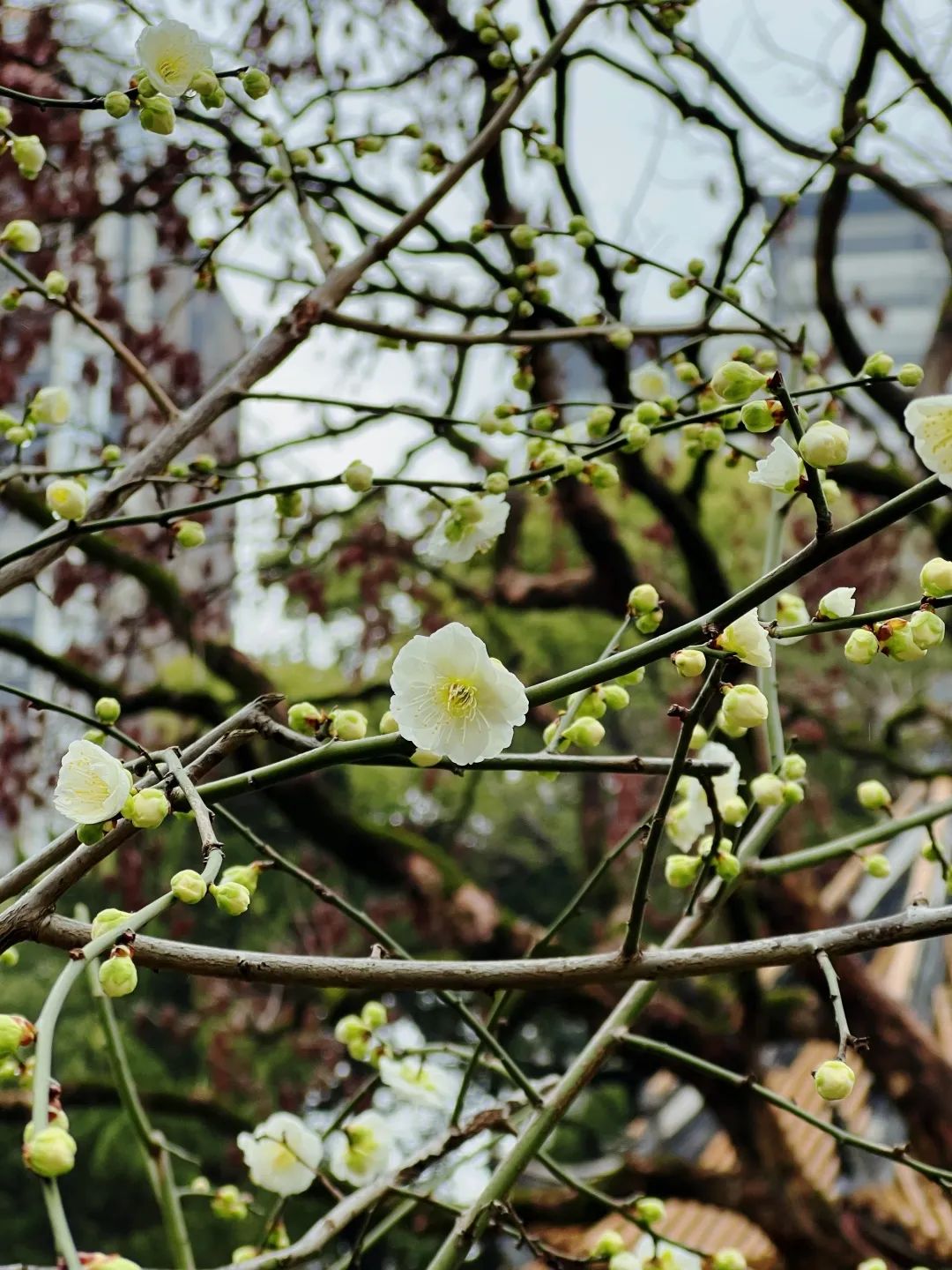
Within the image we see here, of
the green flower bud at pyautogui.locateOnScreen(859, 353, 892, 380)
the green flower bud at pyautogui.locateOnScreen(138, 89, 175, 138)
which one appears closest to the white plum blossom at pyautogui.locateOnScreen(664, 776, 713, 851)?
the green flower bud at pyautogui.locateOnScreen(859, 353, 892, 380)

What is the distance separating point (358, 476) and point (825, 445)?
40 cm

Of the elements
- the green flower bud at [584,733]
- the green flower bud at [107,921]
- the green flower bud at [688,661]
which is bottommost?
the green flower bud at [107,921]

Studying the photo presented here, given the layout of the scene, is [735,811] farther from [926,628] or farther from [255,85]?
[255,85]

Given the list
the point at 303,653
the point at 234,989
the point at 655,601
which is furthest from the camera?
the point at 303,653

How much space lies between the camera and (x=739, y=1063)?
2.41m

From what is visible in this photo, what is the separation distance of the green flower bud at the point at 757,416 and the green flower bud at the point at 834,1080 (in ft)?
0.94

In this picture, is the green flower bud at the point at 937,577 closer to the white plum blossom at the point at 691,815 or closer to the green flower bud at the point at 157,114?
the white plum blossom at the point at 691,815

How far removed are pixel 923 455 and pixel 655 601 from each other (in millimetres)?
211

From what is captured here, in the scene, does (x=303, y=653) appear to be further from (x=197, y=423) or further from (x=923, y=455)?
(x=923, y=455)

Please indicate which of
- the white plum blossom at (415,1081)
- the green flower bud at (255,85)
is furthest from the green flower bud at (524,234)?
the white plum blossom at (415,1081)

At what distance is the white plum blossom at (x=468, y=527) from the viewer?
30.0 inches

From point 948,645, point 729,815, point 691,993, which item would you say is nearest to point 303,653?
point 691,993

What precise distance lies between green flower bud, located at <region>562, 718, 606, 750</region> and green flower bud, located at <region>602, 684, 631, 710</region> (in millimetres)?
15

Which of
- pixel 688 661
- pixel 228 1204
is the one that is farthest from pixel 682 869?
pixel 228 1204
